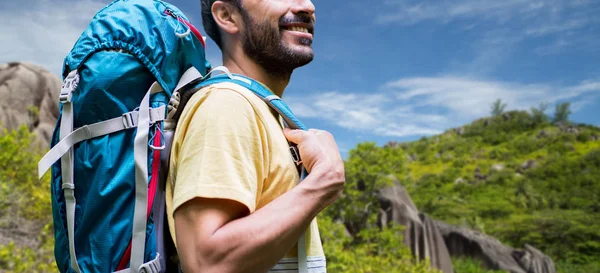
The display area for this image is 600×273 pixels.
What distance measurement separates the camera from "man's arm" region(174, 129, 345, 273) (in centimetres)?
103

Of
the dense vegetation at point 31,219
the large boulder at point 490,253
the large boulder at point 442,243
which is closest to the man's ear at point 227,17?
the dense vegetation at point 31,219

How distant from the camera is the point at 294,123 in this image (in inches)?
53.2

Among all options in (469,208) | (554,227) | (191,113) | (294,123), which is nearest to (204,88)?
(191,113)

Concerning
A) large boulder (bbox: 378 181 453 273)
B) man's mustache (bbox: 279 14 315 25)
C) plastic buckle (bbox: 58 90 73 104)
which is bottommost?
large boulder (bbox: 378 181 453 273)

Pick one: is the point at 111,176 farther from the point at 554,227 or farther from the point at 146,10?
the point at 554,227

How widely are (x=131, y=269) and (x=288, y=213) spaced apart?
401mm

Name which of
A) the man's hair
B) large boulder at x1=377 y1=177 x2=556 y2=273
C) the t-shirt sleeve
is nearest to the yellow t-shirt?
the t-shirt sleeve

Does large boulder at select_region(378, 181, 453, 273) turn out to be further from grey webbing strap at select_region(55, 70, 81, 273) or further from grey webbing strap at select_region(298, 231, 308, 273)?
grey webbing strap at select_region(55, 70, 81, 273)

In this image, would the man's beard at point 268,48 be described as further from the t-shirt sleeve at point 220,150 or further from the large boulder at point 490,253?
the large boulder at point 490,253

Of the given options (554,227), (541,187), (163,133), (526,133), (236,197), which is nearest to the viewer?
(236,197)

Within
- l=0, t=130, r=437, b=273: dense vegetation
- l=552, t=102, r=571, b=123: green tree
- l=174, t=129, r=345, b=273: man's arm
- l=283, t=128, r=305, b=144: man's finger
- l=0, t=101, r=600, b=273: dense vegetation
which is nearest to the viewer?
l=174, t=129, r=345, b=273: man's arm

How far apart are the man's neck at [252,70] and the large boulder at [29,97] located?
17.7 metres

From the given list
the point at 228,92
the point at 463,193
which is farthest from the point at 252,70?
the point at 463,193

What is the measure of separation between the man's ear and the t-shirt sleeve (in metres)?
0.36
